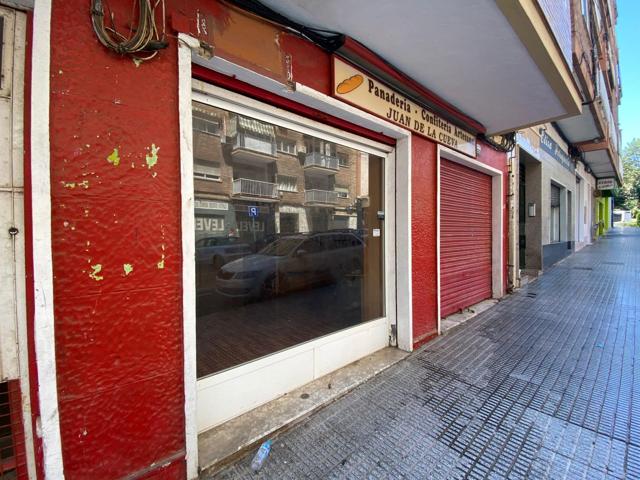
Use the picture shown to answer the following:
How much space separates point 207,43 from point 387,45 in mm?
1740

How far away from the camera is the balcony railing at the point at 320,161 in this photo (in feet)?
9.60

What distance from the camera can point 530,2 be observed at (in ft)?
7.71

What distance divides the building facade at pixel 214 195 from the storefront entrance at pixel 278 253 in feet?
0.07

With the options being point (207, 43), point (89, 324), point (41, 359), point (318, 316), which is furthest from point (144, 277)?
point (318, 316)

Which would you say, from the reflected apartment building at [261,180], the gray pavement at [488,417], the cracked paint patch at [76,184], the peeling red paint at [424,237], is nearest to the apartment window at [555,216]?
the gray pavement at [488,417]

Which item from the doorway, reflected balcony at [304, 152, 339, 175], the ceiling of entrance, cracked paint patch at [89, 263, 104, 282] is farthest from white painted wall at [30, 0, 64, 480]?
the doorway

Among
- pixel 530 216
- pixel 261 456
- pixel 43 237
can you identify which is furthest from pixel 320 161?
pixel 530 216

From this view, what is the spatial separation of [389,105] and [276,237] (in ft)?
6.42

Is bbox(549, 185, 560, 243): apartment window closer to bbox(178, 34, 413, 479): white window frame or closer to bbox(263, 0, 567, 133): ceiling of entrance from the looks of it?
bbox(263, 0, 567, 133): ceiling of entrance

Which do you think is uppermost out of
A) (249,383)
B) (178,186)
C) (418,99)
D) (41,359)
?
(418,99)

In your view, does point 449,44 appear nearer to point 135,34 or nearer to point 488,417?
point 135,34

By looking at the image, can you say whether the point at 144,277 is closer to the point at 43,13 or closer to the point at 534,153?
the point at 43,13

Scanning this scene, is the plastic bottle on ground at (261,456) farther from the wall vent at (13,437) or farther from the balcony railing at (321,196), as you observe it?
the balcony railing at (321,196)

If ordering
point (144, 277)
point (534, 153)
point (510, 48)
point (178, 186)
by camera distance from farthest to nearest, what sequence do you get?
1. point (534, 153)
2. point (510, 48)
3. point (178, 186)
4. point (144, 277)
